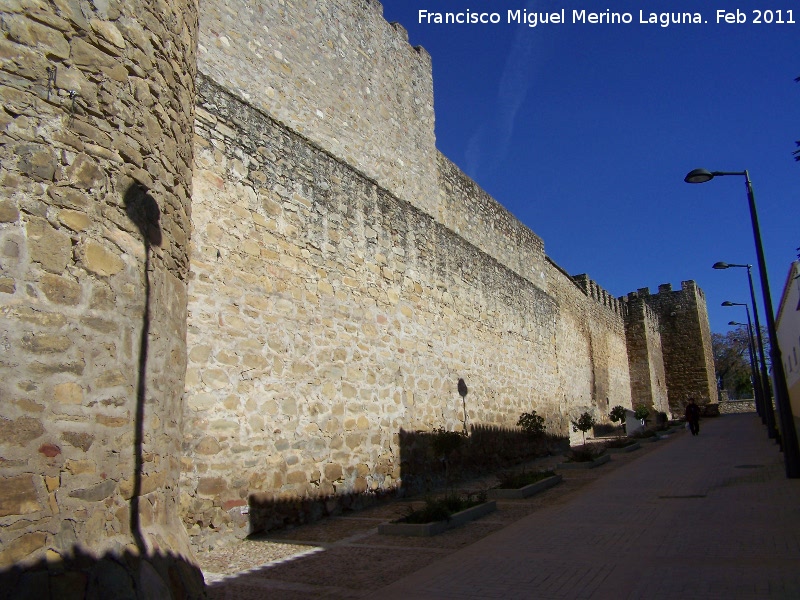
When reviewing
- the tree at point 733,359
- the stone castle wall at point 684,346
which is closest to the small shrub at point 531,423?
the stone castle wall at point 684,346

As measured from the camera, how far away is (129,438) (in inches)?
150

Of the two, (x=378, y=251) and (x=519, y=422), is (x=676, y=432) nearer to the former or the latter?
(x=519, y=422)

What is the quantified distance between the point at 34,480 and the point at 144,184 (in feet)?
6.73

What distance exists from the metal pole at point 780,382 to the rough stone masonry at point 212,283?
17.6 ft

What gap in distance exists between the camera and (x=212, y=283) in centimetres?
654

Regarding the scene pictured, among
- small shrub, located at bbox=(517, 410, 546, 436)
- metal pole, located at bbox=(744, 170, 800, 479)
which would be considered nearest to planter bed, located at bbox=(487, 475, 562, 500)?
small shrub, located at bbox=(517, 410, 546, 436)

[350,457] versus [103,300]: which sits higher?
[103,300]

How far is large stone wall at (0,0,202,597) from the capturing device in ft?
10.5

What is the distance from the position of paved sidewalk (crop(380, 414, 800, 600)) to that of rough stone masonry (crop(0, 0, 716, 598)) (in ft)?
7.31

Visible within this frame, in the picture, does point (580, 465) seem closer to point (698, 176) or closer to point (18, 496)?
point (698, 176)

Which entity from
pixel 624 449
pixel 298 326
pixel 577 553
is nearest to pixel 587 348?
pixel 624 449

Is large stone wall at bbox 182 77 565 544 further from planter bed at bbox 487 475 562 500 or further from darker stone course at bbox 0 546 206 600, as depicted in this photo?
darker stone course at bbox 0 546 206 600

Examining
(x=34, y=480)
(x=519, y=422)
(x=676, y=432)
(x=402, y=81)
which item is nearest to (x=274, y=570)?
(x=34, y=480)

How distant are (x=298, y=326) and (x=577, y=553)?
4.07 m
